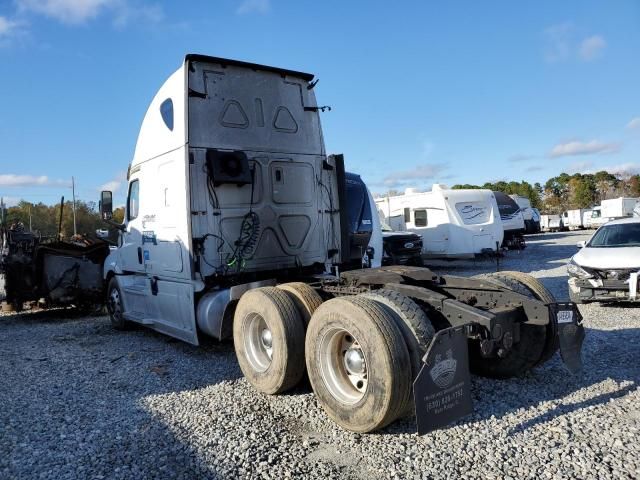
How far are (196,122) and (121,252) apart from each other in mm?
3366

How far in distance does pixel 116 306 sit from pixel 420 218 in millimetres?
11913

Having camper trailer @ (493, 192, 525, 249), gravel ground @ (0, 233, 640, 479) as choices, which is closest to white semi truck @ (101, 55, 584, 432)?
gravel ground @ (0, 233, 640, 479)

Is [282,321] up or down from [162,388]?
up

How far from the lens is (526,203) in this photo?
→ 31.0 meters

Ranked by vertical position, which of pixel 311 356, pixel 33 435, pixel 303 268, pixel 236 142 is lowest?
pixel 33 435

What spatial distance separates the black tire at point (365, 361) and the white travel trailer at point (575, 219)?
46.1 meters

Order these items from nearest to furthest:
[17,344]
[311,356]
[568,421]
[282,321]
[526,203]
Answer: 1. [568,421]
2. [311,356]
3. [282,321]
4. [17,344]
5. [526,203]

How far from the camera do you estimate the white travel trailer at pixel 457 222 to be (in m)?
16.8

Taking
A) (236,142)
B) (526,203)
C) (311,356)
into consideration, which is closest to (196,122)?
(236,142)

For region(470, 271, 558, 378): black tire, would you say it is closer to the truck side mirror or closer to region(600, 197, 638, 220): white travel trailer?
the truck side mirror

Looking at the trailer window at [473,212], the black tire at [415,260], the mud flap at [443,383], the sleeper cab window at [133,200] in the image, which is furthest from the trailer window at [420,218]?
the mud flap at [443,383]

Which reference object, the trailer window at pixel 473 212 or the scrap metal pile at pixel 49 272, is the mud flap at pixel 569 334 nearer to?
the scrap metal pile at pixel 49 272

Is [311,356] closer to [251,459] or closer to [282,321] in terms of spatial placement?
[282,321]

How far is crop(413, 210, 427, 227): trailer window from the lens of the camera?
1788 centimetres
